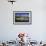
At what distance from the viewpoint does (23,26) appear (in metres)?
5.50

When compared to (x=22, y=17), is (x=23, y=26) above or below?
below

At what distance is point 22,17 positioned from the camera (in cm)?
553

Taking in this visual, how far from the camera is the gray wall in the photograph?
17.9ft

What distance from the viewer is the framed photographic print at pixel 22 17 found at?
548cm

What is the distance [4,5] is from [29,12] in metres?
1.04

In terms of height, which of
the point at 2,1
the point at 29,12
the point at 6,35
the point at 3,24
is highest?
the point at 2,1

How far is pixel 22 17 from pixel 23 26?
36cm

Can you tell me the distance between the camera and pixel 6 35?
5.53m

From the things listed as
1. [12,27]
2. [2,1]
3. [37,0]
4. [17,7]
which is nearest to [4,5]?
[2,1]

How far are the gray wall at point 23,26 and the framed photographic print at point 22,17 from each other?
0.39 feet

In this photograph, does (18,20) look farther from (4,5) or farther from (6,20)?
(4,5)

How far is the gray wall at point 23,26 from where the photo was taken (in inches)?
215

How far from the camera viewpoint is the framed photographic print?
5.48m

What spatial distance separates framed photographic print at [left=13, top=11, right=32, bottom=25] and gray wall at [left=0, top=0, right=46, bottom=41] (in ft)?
0.39
